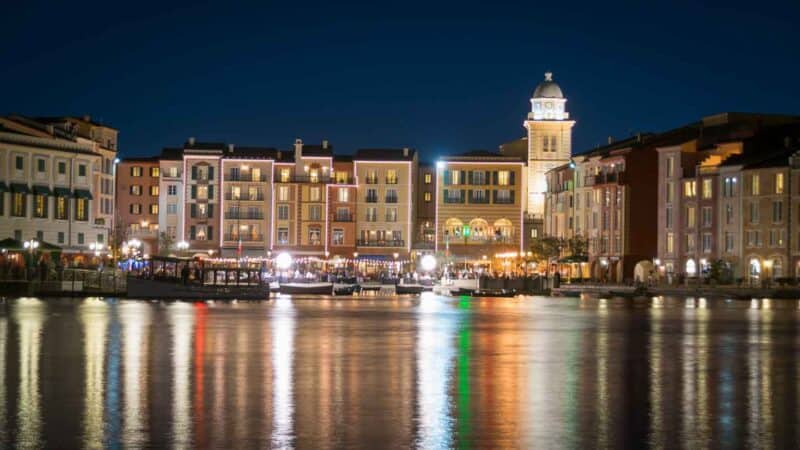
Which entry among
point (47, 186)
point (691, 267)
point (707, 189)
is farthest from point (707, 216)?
point (47, 186)

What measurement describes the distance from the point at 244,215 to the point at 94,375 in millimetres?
106526

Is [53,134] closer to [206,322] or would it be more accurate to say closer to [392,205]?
[392,205]

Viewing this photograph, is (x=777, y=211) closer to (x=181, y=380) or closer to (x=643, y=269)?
(x=643, y=269)

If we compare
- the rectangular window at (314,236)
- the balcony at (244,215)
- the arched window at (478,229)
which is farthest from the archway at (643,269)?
the balcony at (244,215)

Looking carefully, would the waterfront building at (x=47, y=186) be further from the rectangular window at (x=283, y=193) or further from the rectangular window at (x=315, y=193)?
the rectangular window at (x=315, y=193)

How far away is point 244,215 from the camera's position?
12912cm

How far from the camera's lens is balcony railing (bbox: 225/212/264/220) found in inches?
5079

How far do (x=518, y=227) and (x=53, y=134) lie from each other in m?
53.2

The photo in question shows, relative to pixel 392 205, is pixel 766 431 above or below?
below

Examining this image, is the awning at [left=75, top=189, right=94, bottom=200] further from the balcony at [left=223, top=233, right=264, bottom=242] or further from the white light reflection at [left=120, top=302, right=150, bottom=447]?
the white light reflection at [left=120, top=302, right=150, bottom=447]

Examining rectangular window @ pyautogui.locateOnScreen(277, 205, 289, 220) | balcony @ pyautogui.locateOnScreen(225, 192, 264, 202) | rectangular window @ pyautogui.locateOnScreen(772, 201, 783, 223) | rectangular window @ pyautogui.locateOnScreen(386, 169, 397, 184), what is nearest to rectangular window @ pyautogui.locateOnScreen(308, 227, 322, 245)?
rectangular window @ pyautogui.locateOnScreen(277, 205, 289, 220)

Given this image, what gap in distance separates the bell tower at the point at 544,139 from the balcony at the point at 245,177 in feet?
96.0

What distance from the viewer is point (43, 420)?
680 inches

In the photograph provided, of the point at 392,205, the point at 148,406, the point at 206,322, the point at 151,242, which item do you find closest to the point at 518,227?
the point at 392,205
